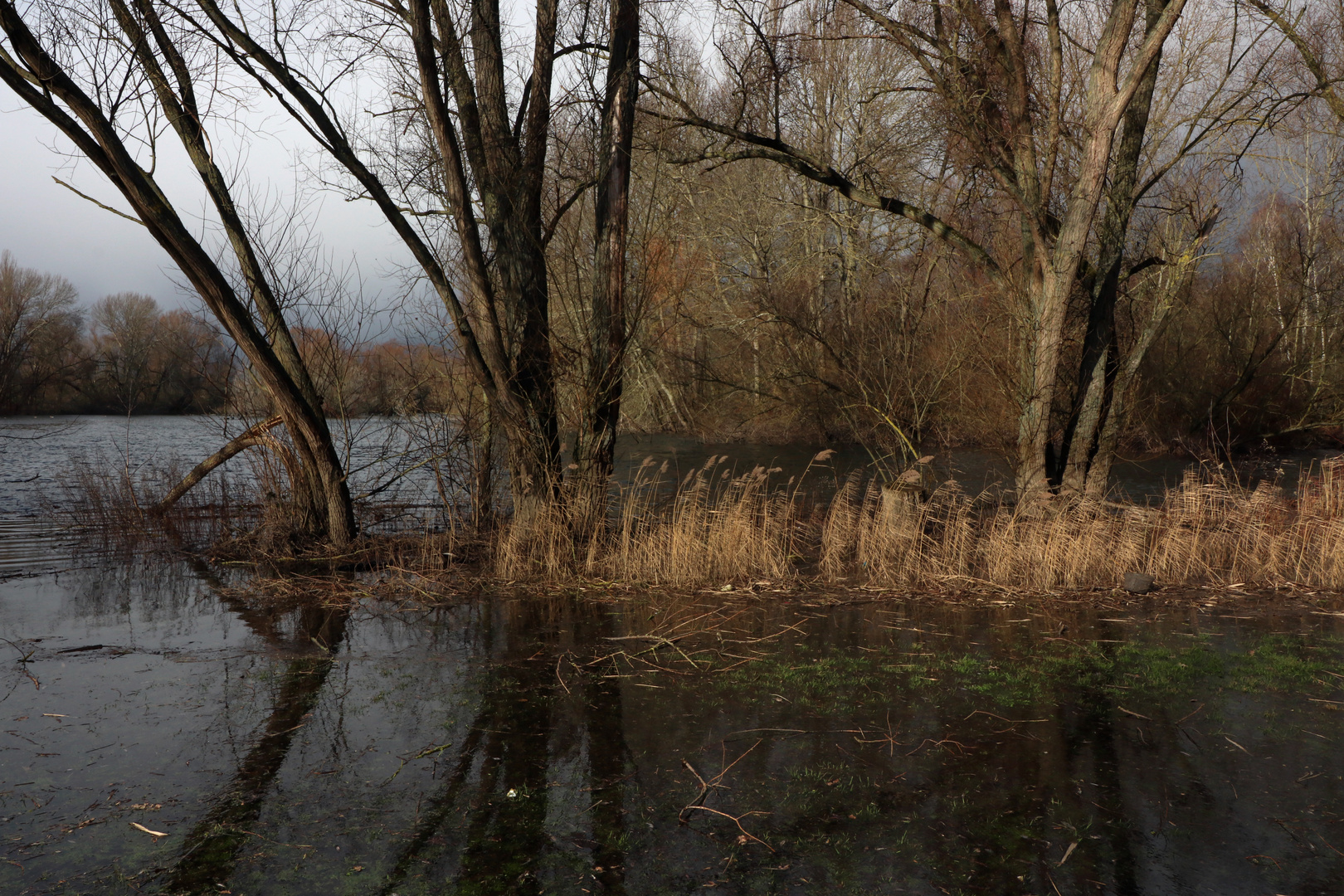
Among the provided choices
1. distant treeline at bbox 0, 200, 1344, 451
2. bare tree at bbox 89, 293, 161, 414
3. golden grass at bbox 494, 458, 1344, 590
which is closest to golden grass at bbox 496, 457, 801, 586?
golden grass at bbox 494, 458, 1344, 590

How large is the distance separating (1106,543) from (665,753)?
19.3ft

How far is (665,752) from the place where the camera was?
13.8 feet

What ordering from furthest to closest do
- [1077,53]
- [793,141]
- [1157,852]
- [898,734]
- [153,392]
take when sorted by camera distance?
[153,392]
[793,141]
[1077,53]
[898,734]
[1157,852]

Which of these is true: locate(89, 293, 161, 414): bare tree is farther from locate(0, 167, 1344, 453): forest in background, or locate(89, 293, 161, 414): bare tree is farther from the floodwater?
the floodwater

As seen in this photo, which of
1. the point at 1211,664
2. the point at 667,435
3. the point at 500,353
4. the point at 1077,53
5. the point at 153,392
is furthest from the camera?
the point at 153,392

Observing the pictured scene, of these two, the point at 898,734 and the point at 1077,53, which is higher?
the point at 1077,53

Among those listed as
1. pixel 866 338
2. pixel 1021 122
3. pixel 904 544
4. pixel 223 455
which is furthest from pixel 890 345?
pixel 223 455

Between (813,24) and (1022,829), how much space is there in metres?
9.22

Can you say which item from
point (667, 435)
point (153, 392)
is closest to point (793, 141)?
point (667, 435)

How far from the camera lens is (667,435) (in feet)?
90.6

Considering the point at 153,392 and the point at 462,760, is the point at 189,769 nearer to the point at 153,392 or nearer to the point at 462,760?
the point at 462,760

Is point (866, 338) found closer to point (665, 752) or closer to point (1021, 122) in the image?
point (1021, 122)

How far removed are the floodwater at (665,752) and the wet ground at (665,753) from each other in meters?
0.02

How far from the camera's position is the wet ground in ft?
10.4
